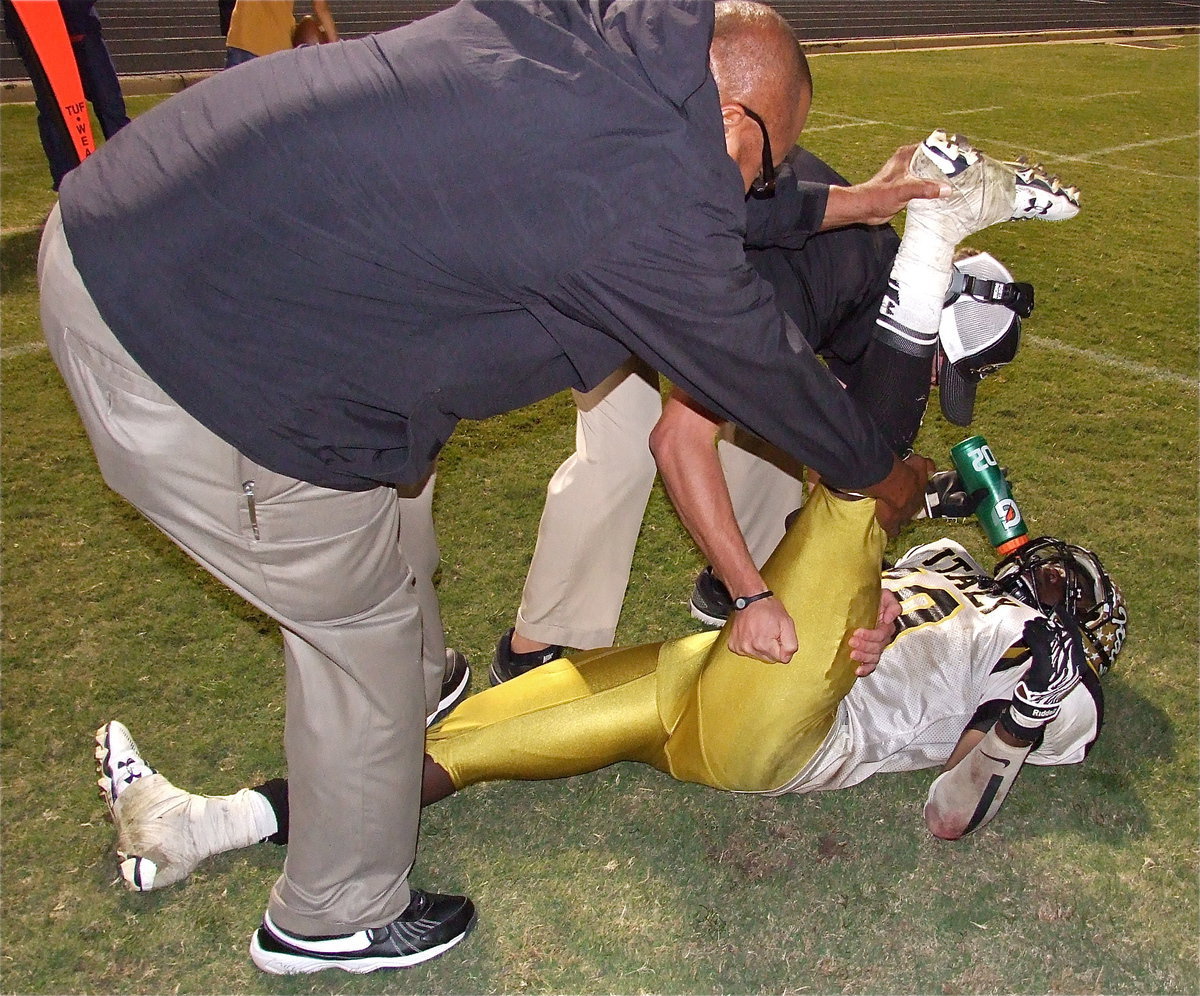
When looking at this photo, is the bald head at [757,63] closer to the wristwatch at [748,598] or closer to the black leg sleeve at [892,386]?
the black leg sleeve at [892,386]

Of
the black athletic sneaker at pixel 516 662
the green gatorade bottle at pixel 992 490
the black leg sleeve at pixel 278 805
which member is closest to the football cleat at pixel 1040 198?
the green gatorade bottle at pixel 992 490

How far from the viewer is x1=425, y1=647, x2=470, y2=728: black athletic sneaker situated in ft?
8.86

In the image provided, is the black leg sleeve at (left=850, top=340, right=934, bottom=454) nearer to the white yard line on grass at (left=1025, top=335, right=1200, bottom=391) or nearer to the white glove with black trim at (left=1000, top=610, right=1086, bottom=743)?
the white glove with black trim at (left=1000, top=610, right=1086, bottom=743)

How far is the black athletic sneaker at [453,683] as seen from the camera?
2.70m

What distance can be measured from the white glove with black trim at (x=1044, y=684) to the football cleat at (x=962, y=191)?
0.84 m

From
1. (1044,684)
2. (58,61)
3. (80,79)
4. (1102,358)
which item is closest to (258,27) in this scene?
(80,79)

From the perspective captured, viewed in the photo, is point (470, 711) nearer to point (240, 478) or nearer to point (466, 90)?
point (240, 478)

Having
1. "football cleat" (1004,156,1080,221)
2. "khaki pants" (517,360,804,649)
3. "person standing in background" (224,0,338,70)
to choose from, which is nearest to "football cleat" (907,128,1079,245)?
"football cleat" (1004,156,1080,221)

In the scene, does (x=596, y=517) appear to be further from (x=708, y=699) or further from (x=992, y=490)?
(x=992, y=490)

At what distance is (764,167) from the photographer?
159cm

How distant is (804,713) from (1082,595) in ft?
2.72

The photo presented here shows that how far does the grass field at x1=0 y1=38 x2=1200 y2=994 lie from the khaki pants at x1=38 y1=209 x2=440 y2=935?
272 millimetres

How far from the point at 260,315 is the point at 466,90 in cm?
40

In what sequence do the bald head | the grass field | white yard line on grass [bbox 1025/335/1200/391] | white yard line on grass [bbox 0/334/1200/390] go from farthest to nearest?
1. white yard line on grass [bbox 1025/335/1200/391]
2. white yard line on grass [bbox 0/334/1200/390]
3. the grass field
4. the bald head
